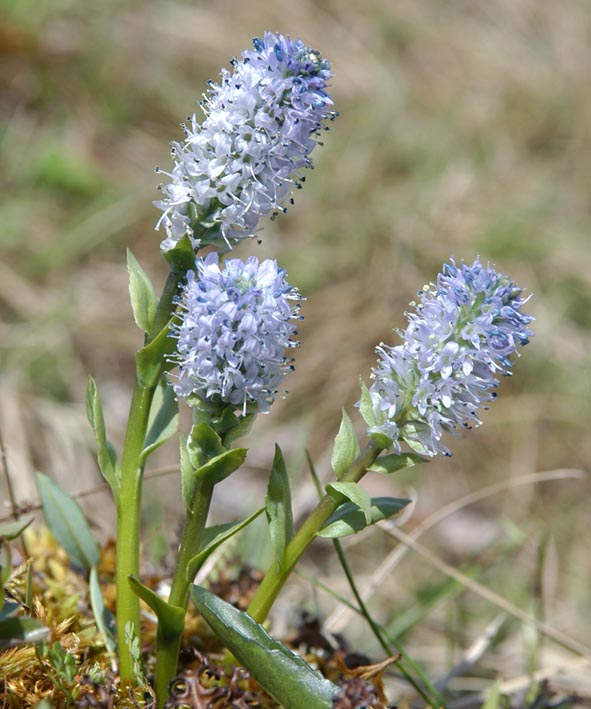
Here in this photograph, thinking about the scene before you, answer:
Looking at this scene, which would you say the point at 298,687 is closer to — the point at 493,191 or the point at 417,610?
the point at 417,610

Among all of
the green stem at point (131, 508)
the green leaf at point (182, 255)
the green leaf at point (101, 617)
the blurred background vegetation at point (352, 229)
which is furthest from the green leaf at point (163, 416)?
the blurred background vegetation at point (352, 229)

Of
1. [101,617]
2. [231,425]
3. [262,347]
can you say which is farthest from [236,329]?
[101,617]

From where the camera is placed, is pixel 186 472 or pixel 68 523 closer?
pixel 186 472

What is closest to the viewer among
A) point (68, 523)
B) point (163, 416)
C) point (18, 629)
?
point (18, 629)

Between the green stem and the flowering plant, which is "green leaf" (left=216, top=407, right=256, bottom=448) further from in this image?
the green stem

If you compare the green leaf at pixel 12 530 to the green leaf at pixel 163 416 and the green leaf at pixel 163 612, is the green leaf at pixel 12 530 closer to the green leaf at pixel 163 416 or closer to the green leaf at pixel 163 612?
the green leaf at pixel 163 612

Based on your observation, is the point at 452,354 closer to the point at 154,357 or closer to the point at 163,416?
the point at 154,357

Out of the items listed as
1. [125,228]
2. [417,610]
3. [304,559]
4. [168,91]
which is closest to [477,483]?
[304,559]
